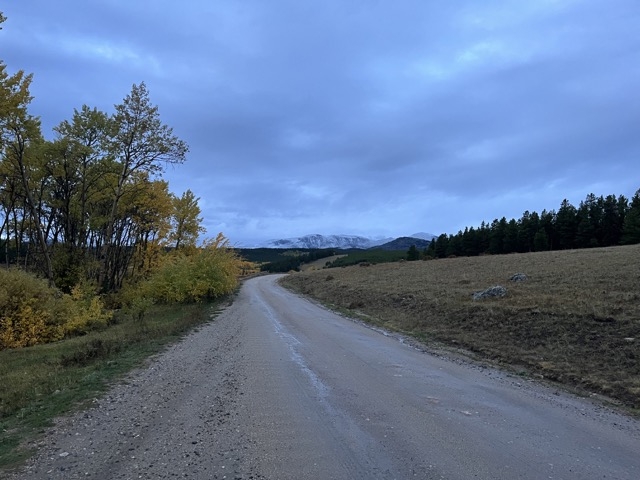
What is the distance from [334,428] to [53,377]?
6.47 meters

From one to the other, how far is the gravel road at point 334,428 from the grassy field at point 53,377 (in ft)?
1.26

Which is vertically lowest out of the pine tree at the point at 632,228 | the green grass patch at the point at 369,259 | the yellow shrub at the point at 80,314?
the yellow shrub at the point at 80,314

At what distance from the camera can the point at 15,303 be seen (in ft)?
53.0

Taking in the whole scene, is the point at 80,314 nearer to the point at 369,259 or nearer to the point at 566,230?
the point at 566,230

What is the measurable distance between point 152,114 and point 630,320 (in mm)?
26393

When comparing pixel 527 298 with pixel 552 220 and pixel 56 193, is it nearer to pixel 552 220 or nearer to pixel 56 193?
pixel 56 193

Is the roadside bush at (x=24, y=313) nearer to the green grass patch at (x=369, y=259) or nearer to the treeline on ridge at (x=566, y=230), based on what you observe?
the treeline on ridge at (x=566, y=230)

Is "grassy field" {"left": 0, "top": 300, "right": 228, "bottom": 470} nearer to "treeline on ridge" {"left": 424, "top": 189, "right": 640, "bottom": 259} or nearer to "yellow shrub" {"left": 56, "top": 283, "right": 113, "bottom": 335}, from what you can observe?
"yellow shrub" {"left": 56, "top": 283, "right": 113, "bottom": 335}

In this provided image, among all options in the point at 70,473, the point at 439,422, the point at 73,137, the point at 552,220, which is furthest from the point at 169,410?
the point at 552,220

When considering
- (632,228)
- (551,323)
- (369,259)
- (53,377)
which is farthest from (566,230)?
(53,377)

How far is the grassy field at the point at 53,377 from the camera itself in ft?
17.7

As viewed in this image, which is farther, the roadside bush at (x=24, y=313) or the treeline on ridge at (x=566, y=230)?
the treeline on ridge at (x=566, y=230)

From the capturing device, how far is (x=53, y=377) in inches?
339

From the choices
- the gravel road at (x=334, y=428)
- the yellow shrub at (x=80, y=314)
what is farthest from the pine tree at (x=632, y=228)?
the yellow shrub at (x=80, y=314)
